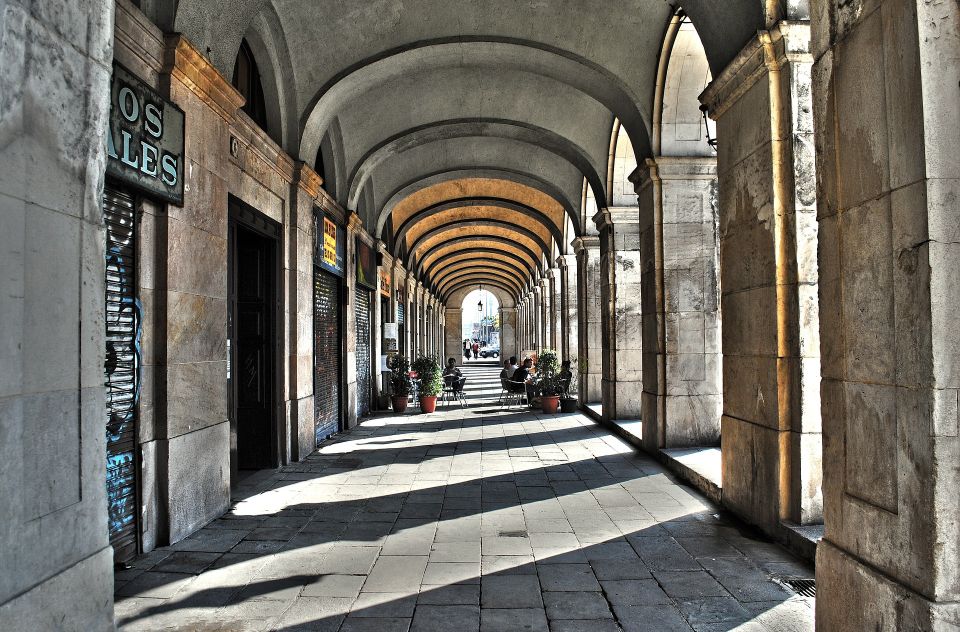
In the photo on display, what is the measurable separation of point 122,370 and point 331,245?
5.31 meters

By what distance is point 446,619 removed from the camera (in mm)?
2932

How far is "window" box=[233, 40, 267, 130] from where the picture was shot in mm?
6248

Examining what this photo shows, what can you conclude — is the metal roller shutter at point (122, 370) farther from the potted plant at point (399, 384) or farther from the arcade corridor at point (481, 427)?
the potted plant at point (399, 384)

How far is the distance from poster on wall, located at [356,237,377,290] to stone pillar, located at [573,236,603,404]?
420 centimetres

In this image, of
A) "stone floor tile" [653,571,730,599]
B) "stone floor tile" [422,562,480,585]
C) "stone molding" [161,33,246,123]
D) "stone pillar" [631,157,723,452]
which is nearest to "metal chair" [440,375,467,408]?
"stone pillar" [631,157,723,452]

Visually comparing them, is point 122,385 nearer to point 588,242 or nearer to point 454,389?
point 588,242

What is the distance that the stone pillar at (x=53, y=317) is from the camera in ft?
6.75

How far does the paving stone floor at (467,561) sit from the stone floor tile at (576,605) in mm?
11

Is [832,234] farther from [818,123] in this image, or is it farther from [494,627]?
[494,627]

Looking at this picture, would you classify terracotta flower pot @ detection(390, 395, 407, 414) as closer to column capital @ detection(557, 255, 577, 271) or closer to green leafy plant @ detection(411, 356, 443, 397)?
green leafy plant @ detection(411, 356, 443, 397)

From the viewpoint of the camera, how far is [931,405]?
217 cm

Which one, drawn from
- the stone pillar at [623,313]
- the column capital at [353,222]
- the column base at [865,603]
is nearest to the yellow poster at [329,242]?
the column capital at [353,222]

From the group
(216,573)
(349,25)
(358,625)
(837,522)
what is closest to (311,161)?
(349,25)

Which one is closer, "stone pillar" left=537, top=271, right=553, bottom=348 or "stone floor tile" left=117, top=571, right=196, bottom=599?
"stone floor tile" left=117, top=571, right=196, bottom=599
